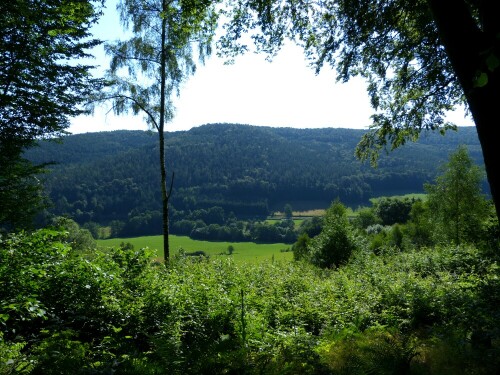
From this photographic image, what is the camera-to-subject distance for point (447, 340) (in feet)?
15.4

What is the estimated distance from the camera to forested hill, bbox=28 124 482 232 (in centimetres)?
10250

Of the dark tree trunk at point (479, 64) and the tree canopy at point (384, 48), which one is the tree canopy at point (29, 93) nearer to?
the tree canopy at point (384, 48)

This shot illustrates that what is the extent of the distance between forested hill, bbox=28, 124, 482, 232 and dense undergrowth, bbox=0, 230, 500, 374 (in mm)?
94741

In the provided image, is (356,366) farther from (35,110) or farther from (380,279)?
(35,110)

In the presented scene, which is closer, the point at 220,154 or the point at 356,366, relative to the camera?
the point at 356,366

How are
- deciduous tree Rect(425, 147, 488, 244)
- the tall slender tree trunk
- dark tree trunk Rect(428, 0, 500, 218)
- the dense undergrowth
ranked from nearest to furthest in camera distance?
dark tree trunk Rect(428, 0, 500, 218) → the dense undergrowth → the tall slender tree trunk → deciduous tree Rect(425, 147, 488, 244)

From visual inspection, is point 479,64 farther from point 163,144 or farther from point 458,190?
point 458,190

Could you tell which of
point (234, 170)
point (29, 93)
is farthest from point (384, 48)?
point (234, 170)

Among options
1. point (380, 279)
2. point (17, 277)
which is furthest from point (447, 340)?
point (17, 277)

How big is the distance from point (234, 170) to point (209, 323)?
13393 cm

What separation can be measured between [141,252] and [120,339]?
229 cm

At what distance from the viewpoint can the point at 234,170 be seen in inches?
5468

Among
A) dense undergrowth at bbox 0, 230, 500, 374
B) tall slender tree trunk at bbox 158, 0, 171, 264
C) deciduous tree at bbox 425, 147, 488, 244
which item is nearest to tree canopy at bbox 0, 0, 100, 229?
tall slender tree trunk at bbox 158, 0, 171, 264

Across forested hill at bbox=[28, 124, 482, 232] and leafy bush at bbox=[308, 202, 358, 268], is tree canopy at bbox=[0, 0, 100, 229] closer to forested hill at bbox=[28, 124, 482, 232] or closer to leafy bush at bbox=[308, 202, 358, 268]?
leafy bush at bbox=[308, 202, 358, 268]
